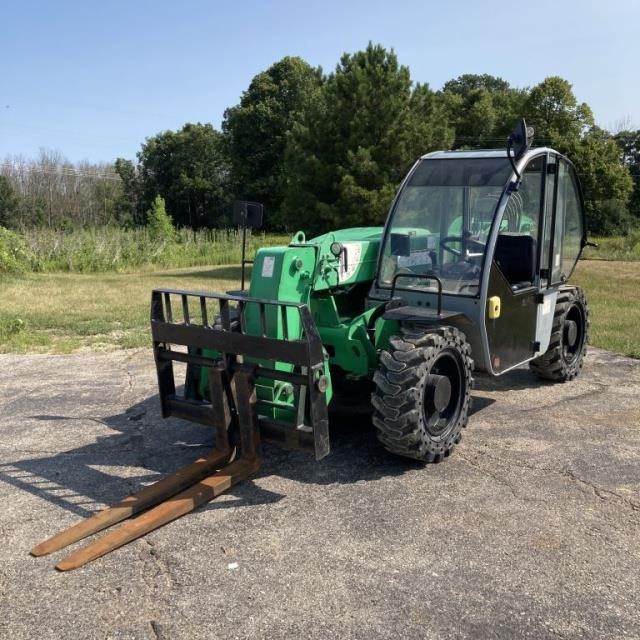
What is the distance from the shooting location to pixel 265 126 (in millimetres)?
39656

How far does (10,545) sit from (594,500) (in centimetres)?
359

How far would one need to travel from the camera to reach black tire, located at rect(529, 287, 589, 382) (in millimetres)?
6602

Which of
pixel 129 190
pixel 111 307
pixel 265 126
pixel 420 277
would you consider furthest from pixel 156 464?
pixel 129 190

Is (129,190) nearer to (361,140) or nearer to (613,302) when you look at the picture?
(361,140)

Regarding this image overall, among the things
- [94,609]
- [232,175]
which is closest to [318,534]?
[94,609]

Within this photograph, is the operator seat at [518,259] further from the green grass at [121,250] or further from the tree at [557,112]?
the tree at [557,112]

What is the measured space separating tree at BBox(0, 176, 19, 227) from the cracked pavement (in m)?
36.2

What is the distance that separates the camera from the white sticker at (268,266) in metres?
4.77

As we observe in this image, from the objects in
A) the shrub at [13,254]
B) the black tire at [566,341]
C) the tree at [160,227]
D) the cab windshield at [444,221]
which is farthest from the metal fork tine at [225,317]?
the tree at [160,227]

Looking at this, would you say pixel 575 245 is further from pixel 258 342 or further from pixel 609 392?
pixel 258 342

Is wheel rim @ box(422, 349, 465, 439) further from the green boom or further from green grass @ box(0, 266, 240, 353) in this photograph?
green grass @ box(0, 266, 240, 353)

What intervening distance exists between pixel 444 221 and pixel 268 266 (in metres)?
1.62

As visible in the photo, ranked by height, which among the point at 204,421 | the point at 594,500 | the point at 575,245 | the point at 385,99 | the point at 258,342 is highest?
the point at 385,99

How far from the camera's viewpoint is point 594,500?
4352mm
